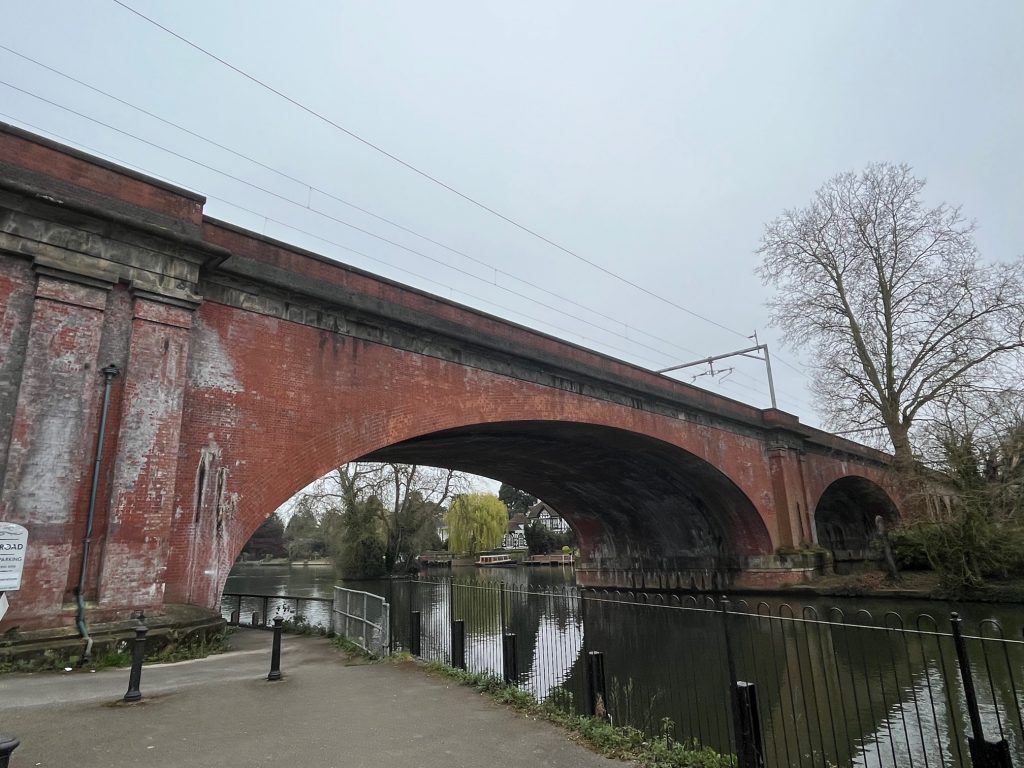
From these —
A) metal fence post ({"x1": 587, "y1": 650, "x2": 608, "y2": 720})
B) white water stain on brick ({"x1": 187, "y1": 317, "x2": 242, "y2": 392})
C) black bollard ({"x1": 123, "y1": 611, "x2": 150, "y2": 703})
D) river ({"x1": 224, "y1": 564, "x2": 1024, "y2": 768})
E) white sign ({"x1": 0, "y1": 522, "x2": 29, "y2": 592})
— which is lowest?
river ({"x1": 224, "y1": 564, "x2": 1024, "y2": 768})

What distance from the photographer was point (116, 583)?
7.27 metres

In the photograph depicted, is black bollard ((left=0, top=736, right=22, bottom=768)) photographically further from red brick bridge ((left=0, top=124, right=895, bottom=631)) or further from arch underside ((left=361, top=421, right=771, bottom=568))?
arch underside ((left=361, top=421, right=771, bottom=568))

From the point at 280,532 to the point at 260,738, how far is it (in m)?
81.7

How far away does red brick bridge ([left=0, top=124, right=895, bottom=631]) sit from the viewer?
23.7ft

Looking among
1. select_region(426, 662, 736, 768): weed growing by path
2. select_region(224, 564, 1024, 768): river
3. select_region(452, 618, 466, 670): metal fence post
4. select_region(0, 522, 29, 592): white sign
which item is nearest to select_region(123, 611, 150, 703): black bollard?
select_region(0, 522, 29, 592): white sign

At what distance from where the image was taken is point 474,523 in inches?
1738

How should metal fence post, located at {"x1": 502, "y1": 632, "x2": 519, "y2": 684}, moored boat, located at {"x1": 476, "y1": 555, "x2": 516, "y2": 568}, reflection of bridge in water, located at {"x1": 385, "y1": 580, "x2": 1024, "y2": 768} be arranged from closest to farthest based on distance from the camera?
reflection of bridge in water, located at {"x1": 385, "y1": 580, "x2": 1024, "y2": 768} → metal fence post, located at {"x1": 502, "y1": 632, "x2": 519, "y2": 684} → moored boat, located at {"x1": 476, "y1": 555, "x2": 516, "y2": 568}

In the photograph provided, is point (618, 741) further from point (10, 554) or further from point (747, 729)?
point (10, 554)

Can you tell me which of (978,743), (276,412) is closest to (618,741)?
(978,743)

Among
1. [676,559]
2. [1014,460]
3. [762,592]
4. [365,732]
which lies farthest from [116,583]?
[676,559]

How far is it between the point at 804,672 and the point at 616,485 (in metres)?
13.3

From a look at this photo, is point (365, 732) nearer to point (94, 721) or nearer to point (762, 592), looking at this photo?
point (94, 721)

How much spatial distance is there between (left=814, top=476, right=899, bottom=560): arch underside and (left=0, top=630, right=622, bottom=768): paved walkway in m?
32.6

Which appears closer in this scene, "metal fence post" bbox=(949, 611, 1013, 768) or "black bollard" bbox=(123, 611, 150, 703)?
"metal fence post" bbox=(949, 611, 1013, 768)
